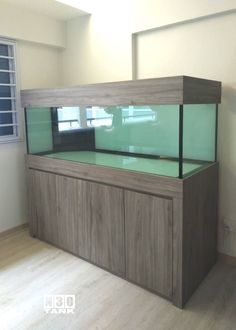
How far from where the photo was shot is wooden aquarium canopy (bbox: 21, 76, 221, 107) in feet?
6.21

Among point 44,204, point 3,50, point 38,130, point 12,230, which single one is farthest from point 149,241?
point 3,50

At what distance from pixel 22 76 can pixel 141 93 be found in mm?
1822

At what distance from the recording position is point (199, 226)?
2295 mm

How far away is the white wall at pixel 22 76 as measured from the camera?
318 centimetres

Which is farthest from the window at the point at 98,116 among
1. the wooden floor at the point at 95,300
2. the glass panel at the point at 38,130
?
the wooden floor at the point at 95,300

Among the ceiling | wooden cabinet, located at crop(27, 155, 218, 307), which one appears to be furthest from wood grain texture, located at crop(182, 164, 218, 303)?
the ceiling

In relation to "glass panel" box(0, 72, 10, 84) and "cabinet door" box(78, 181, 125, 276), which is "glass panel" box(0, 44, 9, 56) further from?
"cabinet door" box(78, 181, 125, 276)

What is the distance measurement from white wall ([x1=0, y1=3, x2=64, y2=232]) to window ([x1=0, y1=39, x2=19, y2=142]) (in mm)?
78

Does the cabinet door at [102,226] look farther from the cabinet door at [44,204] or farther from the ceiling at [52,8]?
the ceiling at [52,8]

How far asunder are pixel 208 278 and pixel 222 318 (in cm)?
47

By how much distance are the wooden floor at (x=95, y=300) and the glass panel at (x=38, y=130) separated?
3.66 feet

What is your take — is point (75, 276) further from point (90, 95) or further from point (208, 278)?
point (90, 95)

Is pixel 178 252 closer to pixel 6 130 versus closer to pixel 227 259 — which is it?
pixel 227 259

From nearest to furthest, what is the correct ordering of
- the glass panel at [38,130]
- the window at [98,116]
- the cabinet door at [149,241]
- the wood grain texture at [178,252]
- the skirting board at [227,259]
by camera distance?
the wood grain texture at [178,252] → the cabinet door at [149,241] → the window at [98,116] → the skirting board at [227,259] → the glass panel at [38,130]
